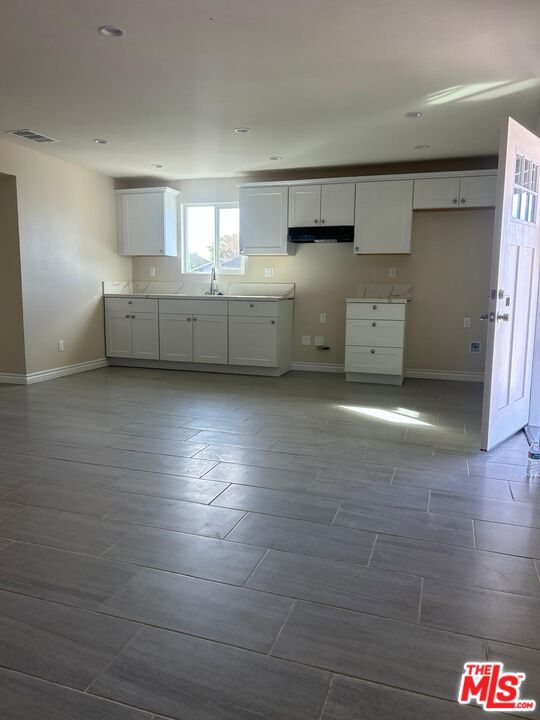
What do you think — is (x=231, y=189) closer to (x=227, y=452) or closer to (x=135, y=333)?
(x=135, y=333)

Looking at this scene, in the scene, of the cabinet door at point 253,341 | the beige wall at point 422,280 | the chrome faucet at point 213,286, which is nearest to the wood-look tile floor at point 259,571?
the cabinet door at point 253,341

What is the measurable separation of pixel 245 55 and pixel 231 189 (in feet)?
11.4

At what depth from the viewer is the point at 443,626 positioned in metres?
1.59

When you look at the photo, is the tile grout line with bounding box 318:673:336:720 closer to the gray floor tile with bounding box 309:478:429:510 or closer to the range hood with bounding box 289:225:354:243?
the gray floor tile with bounding box 309:478:429:510

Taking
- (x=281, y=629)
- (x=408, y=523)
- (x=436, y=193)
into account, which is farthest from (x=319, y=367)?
(x=281, y=629)

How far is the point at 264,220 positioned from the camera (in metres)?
5.98

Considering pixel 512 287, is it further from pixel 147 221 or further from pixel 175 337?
pixel 147 221

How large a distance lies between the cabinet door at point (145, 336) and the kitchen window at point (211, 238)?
89cm

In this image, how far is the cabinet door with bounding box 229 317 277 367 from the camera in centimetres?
579

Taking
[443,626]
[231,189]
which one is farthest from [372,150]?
[443,626]

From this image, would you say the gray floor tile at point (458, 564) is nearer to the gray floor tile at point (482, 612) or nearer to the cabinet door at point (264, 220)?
the gray floor tile at point (482, 612)

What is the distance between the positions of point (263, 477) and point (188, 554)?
0.86 metres

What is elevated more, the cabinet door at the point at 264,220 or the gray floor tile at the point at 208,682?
the cabinet door at the point at 264,220

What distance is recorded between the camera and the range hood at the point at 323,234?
5676 mm
